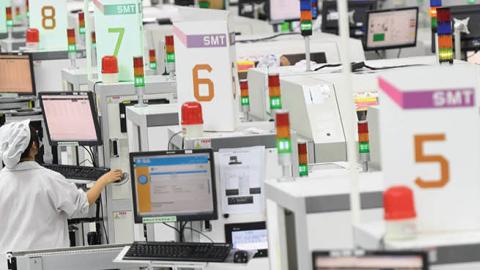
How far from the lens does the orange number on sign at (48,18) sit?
42.5 ft

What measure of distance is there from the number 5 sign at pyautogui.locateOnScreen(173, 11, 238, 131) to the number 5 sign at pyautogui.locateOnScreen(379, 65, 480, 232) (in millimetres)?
2597

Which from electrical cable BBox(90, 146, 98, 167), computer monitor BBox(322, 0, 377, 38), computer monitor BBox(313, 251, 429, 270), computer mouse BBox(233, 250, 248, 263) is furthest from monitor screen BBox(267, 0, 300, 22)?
computer monitor BBox(313, 251, 429, 270)

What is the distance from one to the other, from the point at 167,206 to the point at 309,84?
4.37ft

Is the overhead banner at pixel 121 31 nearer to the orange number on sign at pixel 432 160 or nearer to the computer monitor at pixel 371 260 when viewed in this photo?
the orange number on sign at pixel 432 160

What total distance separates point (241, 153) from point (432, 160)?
238cm

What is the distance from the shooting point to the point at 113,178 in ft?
26.9

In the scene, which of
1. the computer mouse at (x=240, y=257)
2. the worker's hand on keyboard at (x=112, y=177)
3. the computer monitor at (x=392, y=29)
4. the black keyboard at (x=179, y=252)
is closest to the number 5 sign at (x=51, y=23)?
the computer monitor at (x=392, y=29)

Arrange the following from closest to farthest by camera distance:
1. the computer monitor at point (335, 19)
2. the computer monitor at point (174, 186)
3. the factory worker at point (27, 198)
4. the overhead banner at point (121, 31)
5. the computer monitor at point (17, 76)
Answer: the computer monitor at point (174, 186) → the factory worker at point (27, 198) → the overhead banner at point (121, 31) → the computer monitor at point (17, 76) → the computer monitor at point (335, 19)

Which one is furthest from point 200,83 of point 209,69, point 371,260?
point 371,260

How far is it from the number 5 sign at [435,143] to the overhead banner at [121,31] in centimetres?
536

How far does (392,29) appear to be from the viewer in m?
14.4

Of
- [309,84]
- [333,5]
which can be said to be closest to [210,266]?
[309,84]

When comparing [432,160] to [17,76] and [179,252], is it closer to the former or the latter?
[179,252]

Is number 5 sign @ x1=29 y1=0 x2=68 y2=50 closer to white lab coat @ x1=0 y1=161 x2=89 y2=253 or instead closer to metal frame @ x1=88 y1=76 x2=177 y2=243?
metal frame @ x1=88 y1=76 x2=177 y2=243
